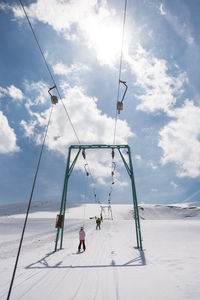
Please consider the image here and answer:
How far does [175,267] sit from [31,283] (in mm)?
5782

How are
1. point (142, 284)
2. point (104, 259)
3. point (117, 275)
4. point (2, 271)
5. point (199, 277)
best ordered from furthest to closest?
point (104, 259) < point (2, 271) < point (117, 275) < point (199, 277) < point (142, 284)

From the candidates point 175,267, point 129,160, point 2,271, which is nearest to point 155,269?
point 175,267

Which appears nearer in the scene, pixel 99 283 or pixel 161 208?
pixel 99 283

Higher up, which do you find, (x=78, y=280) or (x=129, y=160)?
(x=129, y=160)

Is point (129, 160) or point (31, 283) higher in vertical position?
point (129, 160)

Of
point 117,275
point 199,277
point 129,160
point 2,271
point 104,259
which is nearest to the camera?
point 199,277

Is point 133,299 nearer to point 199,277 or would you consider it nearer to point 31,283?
point 199,277

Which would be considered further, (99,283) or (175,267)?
(175,267)

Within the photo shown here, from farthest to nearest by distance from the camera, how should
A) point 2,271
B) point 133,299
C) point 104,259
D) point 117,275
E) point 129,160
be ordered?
point 129,160 < point 104,259 < point 2,271 < point 117,275 < point 133,299

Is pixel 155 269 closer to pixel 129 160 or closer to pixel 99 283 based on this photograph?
pixel 99 283

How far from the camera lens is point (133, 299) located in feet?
14.6

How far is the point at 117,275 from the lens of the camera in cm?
626

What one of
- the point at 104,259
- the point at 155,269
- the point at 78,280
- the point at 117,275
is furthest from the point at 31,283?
the point at 155,269

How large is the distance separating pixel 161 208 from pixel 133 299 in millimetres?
101622
